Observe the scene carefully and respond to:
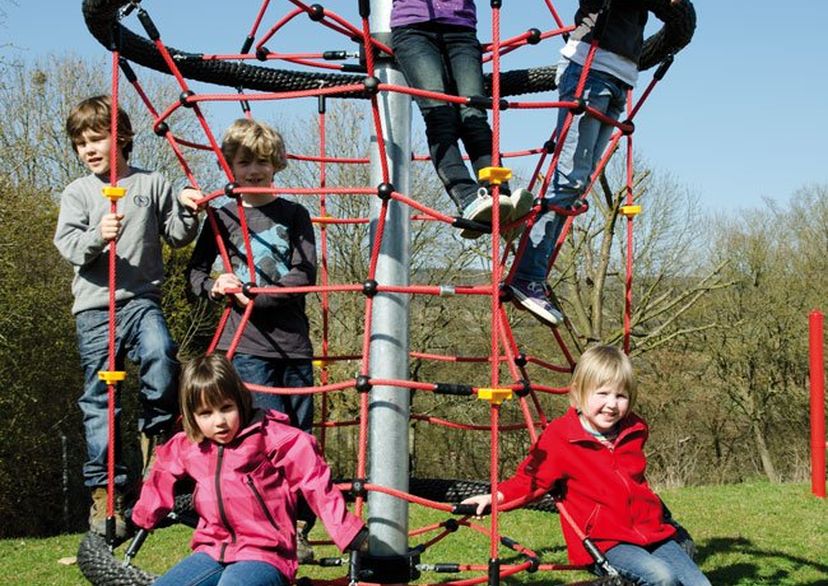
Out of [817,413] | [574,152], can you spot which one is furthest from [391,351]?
[817,413]

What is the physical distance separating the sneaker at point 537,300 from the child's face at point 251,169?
0.86 m

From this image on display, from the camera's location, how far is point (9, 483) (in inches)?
487

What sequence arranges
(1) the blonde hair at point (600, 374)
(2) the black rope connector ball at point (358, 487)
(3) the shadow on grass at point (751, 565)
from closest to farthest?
(2) the black rope connector ball at point (358, 487)
(1) the blonde hair at point (600, 374)
(3) the shadow on grass at point (751, 565)

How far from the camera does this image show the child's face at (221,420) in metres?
2.37

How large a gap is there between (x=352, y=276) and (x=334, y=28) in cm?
1123

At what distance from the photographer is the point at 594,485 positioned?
8.15 ft

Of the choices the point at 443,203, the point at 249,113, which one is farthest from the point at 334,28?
the point at 443,203

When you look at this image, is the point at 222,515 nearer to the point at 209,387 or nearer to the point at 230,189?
the point at 209,387

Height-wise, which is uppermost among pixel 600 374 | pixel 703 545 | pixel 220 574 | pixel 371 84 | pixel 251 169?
pixel 371 84

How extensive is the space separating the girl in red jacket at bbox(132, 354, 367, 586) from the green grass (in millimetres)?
2094

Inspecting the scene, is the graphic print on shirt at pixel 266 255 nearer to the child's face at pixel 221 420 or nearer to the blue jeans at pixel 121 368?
the blue jeans at pixel 121 368

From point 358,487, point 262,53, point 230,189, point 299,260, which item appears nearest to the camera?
point 358,487

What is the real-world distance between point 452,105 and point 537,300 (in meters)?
0.65

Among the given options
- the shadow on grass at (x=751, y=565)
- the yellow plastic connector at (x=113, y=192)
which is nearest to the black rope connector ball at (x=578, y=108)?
the yellow plastic connector at (x=113, y=192)
